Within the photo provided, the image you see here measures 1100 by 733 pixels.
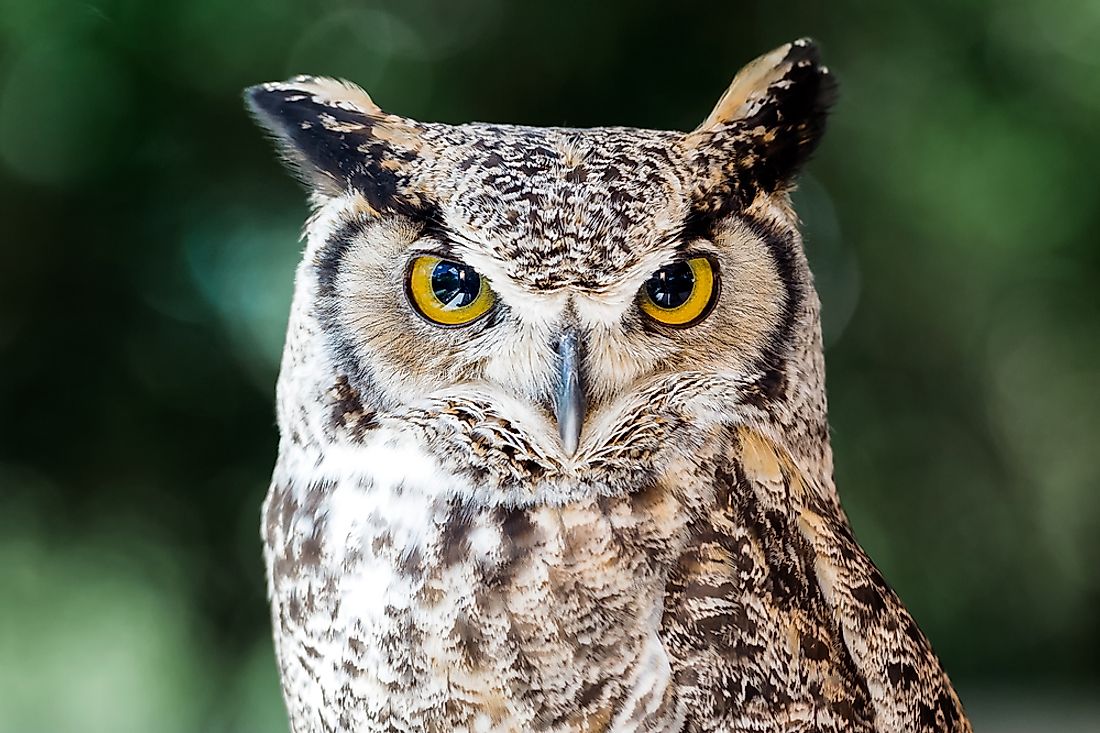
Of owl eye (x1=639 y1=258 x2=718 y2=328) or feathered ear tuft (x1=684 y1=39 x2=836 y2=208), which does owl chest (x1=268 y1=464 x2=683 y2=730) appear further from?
feathered ear tuft (x1=684 y1=39 x2=836 y2=208)

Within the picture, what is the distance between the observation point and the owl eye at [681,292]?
0.65 metres

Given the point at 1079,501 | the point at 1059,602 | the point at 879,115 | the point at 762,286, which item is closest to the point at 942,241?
the point at 879,115

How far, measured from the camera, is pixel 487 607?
0.65 m

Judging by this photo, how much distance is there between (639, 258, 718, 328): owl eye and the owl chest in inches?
4.9

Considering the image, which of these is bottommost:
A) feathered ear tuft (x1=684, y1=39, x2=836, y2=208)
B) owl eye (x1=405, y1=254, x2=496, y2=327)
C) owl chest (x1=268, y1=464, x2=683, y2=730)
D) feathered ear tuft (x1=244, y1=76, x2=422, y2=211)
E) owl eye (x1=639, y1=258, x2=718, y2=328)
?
owl chest (x1=268, y1=464, x2=683, y2=730)

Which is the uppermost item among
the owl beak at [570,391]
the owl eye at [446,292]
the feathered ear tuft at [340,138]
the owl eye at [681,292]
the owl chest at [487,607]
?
the feathered ear tuft at [340,138]

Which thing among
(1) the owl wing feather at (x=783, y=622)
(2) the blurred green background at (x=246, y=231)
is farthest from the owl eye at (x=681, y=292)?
(2) the blurred green background at (x=246, y=231)

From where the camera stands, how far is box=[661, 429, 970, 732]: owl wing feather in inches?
25.7

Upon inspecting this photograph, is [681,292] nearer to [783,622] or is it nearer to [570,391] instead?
[570,391]

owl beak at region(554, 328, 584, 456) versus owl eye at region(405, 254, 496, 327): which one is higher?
owl eye at region(405, 254, 496, 327)

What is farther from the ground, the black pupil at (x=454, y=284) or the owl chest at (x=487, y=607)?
the black pupil at (x=454, y=284)

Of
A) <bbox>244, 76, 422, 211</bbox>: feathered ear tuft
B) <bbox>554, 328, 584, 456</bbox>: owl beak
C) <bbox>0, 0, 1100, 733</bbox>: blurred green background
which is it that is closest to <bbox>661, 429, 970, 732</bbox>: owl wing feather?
<bbox>554, 328, 584, 456</bbox>: owl beak

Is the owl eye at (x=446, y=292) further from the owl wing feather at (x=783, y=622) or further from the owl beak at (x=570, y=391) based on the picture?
the owl wing feather at (x=783, y=622)

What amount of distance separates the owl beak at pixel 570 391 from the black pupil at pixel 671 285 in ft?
0.20
